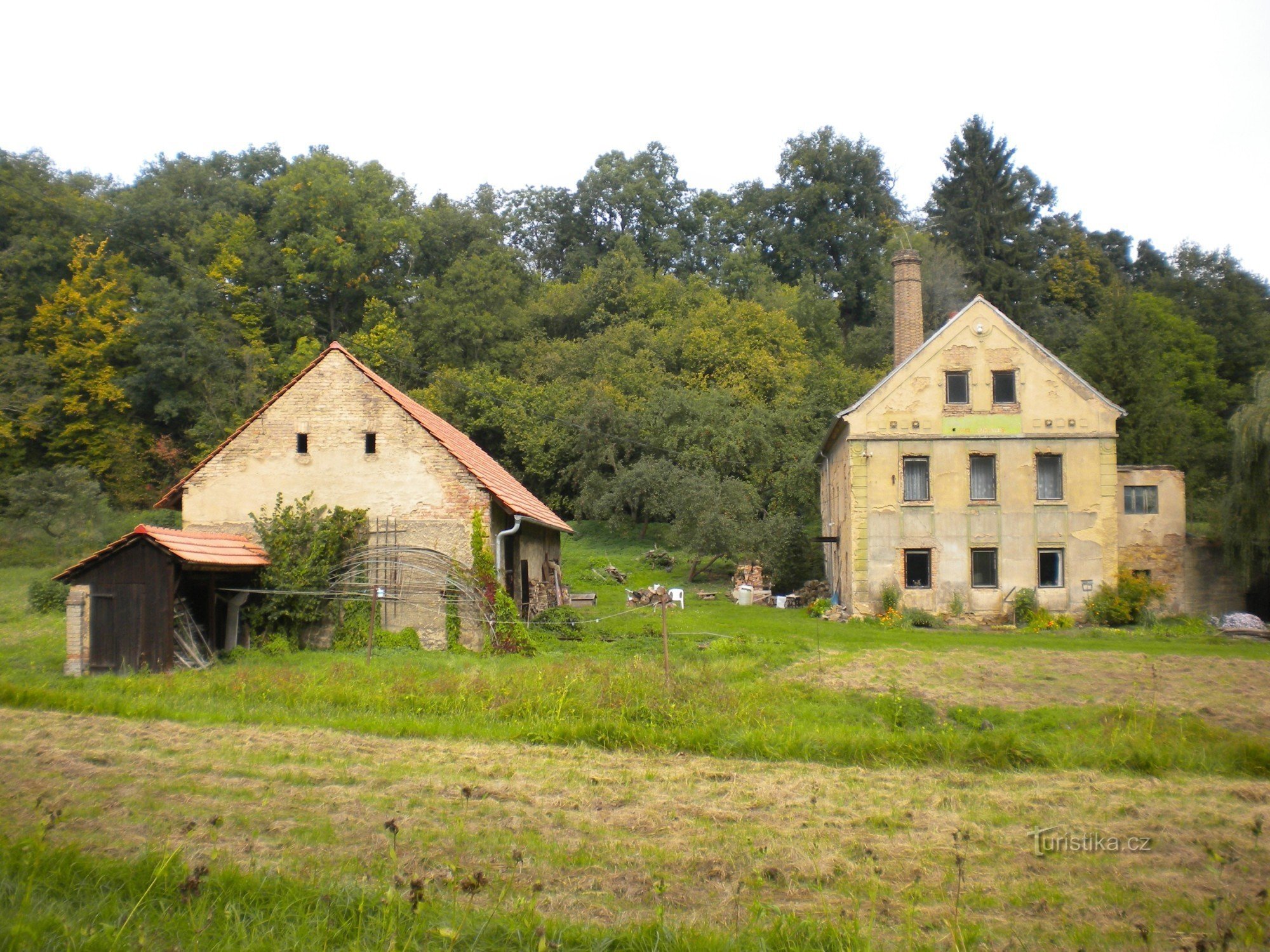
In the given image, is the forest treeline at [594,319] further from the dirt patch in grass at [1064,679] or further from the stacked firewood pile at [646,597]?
the dirt patch in grass at [1064,679]

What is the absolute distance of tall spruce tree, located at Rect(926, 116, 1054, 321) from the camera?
192 ft

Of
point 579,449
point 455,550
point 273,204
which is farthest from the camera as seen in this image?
point 273,204

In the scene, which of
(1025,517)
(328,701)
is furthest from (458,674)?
(1025,517)

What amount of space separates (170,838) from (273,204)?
55095 millimetres

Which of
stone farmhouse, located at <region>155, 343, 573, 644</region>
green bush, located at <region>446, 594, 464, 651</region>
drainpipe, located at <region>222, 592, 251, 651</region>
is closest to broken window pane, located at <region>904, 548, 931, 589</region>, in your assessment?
stone farmhouse, located at <region>155, 343, 573, 644</region>

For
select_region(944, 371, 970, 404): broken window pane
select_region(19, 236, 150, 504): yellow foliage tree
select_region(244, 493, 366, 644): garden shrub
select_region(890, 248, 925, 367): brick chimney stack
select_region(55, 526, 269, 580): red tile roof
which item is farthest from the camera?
select_region(19, 236, 150, 504): yellow foliage tree

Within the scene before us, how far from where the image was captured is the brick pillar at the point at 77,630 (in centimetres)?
1805

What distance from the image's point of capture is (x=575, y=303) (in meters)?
60.9

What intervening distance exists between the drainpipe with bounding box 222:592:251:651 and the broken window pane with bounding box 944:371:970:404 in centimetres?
2071

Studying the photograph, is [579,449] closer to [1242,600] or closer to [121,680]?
[1242,600]

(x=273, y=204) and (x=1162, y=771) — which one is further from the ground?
(x=273, y=204)

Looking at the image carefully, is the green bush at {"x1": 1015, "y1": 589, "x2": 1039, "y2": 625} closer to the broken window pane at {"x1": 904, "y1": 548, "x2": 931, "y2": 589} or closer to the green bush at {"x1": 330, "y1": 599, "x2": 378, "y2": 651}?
the broken window pane at {"x1": 904, "y1": 548, "x2": 931, "y2": 589}

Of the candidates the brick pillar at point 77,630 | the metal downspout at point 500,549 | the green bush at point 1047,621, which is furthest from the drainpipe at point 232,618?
the green bush at point 1047,621

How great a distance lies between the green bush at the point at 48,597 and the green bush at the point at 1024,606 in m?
→ 26.6
